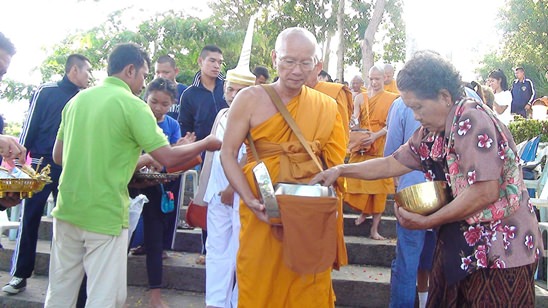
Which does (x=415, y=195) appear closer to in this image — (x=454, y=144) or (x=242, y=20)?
(x=454, y=144)

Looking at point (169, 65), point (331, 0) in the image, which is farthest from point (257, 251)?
point (331, 0)

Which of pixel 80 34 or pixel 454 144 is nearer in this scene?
pixel 454 144

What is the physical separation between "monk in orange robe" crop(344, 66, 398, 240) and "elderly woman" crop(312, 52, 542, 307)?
3323 mm

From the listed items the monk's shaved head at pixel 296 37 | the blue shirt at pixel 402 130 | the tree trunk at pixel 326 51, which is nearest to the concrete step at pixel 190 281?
the blue shirt at pixel 402 130

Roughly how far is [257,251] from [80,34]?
390 inches

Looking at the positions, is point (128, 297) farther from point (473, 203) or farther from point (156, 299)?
point (473, 203)

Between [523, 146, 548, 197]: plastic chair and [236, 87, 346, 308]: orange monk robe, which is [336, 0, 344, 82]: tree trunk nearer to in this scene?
[523, 146, 548, 197]: plastic chair

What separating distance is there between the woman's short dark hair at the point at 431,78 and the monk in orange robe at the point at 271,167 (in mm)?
832

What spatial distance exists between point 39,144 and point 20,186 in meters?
1.88

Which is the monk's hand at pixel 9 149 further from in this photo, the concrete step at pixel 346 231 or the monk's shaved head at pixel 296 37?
the concrete step at pixel 346 231

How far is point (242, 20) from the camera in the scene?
76.2 feet

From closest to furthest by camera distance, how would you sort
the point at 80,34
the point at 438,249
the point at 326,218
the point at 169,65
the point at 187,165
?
1. the point at 438,249
2. the point at 326,218
3. the point at 187,165
4. the point at 169,65
5. the point at 80,34

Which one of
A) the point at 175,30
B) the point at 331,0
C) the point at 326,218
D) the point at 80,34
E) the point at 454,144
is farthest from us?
the point at 331,0

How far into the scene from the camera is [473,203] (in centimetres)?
239
